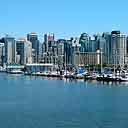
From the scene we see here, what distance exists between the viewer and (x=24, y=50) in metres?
143

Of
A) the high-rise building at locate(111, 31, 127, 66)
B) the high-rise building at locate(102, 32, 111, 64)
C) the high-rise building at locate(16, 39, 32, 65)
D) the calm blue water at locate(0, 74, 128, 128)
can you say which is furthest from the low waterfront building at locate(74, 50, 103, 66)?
the calm blue water at locate(0, 74, 128, 128)

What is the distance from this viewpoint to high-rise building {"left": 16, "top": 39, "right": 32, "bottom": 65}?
139500 mm

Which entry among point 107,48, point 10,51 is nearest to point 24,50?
point 10,51

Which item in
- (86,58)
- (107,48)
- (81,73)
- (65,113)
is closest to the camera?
(65,113)

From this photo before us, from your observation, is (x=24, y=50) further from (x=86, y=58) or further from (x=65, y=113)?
(x=65, y=113)

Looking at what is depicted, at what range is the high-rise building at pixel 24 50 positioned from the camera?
139500mm

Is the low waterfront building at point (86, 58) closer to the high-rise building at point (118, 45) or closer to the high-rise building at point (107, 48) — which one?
the high-rise building at point (107, 48)

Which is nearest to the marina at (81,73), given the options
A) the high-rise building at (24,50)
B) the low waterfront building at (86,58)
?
the low waterfront building at (86,58)

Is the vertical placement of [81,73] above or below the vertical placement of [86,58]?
below

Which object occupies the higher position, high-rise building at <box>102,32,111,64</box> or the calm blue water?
high-rise building at <box>102,32,111,64</box>

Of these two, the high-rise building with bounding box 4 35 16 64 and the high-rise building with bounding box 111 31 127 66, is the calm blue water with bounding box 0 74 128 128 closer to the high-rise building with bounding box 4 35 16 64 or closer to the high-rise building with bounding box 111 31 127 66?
the high-rise building with bounding box 111 31 127 66

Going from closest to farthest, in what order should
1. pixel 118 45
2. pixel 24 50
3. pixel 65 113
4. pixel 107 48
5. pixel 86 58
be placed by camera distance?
pixel 65 113, pixel 86 58, pixel 118 45, pixel 107 48, pixel 24 50

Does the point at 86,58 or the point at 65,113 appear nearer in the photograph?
the point at 65,113

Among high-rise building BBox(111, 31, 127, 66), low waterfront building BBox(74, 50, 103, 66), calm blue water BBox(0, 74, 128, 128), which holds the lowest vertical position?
calm blue water BBox(0, 74, 128, 128)
